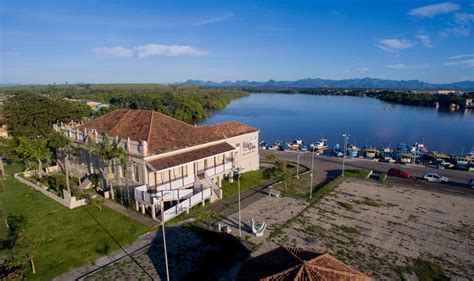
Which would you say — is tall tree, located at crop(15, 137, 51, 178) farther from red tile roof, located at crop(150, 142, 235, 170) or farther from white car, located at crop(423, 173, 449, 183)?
white car, located at crop(423, 173, 449, 183)

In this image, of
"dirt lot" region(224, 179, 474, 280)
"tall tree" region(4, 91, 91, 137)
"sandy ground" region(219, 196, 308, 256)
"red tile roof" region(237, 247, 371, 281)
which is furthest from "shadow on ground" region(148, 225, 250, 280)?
"tall tree" region(4, 91, 91, 137)

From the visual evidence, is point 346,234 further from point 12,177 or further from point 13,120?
point 13,120

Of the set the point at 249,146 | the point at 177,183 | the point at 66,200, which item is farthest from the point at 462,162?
the point at 66,200

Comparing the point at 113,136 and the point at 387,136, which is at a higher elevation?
the point at 113,136

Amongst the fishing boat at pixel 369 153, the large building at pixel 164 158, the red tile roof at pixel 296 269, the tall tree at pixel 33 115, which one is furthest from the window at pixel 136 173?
the fishing boat at pixel 369 153

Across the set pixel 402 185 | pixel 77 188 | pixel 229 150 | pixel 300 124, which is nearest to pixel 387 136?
pixel 300 124

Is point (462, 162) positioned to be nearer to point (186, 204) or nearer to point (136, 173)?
point (186, 204)
